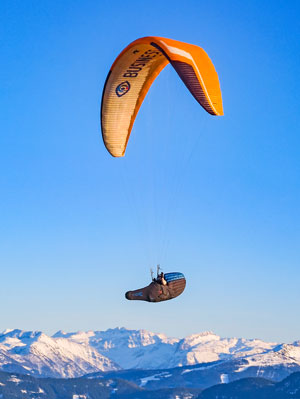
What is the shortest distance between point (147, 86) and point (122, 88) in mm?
2571

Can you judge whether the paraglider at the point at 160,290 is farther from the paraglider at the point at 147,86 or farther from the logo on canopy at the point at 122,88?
the logo on canopy at the point at 122,88

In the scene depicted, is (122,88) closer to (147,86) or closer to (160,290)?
(147,86)

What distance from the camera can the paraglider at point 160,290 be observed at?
50781 mm

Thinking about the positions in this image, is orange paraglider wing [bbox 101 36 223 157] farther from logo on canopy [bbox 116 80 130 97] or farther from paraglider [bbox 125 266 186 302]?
paraglider [bbox 125 266 186 302]

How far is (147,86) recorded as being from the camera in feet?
183

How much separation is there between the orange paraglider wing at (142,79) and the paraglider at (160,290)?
10.7m

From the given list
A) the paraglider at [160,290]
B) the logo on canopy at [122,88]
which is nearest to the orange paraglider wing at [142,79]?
the logo on canopy at [122,88]

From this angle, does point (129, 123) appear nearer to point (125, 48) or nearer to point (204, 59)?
point (125, 48)

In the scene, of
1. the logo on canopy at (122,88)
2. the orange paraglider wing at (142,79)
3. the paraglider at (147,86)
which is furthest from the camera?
the logo on canopy at (122,88)

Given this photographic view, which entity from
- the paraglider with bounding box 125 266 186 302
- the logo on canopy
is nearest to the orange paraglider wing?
the logo on canopy

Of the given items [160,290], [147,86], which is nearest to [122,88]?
[147,86]

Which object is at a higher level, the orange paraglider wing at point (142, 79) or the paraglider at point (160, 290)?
the orange paraglider wing at point (142, 79)

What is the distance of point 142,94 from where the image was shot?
183ft

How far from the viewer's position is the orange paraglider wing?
45.3m
